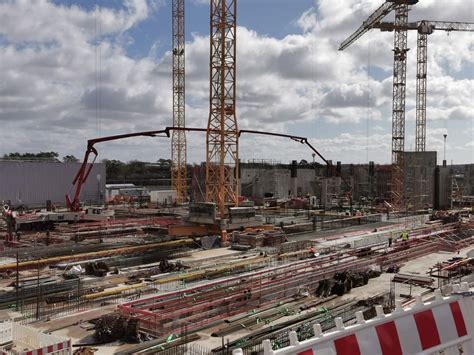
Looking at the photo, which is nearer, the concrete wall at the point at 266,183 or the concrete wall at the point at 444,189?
the concrete wall at the point at 444,189

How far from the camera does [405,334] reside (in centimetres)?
299

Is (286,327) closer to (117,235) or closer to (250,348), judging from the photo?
(250,348)

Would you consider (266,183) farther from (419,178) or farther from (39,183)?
(39,183)

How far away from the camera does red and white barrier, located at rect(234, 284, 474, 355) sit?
2.65 meters

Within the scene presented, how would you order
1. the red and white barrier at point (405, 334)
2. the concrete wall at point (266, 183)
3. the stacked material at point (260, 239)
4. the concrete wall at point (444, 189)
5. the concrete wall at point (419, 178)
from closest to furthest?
the red and white barrier at point (405, 334)
the stacked material at point (260, 239)
the concrete wall at point (444, 189)
the concrete wall at point (419, 178)
the concrete wall at point (266, 183)

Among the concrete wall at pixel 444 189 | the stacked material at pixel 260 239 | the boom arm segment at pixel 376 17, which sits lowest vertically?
the stacked material at pixel 260 239

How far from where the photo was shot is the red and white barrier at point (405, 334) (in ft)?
8.68

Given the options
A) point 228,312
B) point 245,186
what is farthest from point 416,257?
point 245,186

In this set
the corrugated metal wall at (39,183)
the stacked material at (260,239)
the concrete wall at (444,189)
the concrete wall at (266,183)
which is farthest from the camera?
the concrete wall at (266,183)

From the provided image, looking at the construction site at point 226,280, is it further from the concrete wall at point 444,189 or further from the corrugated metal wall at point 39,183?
the concrete wall at point 444,189

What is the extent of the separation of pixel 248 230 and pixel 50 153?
102 m

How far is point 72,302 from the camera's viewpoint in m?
16.7

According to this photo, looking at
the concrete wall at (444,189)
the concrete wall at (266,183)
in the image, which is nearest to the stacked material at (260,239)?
the concrete wall at (444,189)

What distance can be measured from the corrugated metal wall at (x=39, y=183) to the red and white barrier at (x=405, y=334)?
6030 cm
